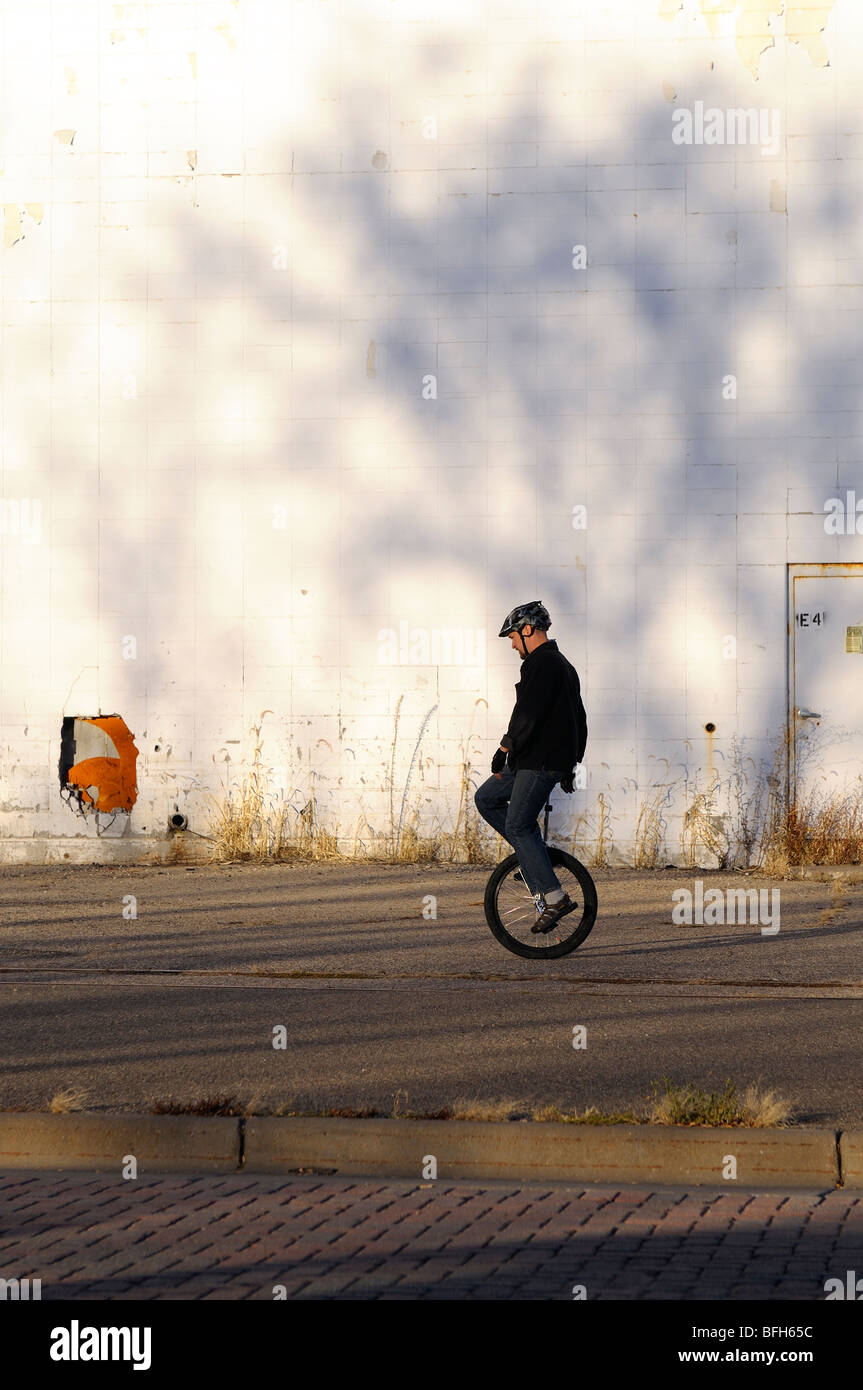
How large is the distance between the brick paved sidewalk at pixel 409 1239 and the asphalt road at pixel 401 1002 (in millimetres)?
773

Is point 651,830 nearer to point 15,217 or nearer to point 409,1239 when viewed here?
point 15,217

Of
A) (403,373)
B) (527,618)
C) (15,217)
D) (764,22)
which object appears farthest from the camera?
(15,217)

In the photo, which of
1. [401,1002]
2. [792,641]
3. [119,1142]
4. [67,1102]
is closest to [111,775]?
[792,641]

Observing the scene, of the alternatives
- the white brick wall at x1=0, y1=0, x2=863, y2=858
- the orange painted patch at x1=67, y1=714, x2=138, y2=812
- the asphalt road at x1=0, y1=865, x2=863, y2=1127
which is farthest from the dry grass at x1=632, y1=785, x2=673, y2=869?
the orange painted patch at x1=67, y1=714, x2=138, y2=812

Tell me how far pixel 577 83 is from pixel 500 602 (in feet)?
17.1

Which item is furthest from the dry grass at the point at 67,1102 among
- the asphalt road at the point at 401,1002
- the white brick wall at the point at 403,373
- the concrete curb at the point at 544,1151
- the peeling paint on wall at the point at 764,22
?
the peeling paint on wall at the point at 764,22

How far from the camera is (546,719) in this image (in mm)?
10820

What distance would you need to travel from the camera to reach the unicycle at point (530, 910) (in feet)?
35.7

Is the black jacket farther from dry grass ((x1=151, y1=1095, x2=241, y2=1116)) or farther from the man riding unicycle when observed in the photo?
dry grass ((x1=151, y1=1095, x2=241, y2=1116))

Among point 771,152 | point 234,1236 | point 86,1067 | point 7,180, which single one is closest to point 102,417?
point 7,180

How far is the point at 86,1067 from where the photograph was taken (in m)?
7.65

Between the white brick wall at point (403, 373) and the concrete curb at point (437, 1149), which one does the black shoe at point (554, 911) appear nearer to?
the concrete curb at point (437, 1149)

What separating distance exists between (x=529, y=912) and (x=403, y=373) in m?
7.73
